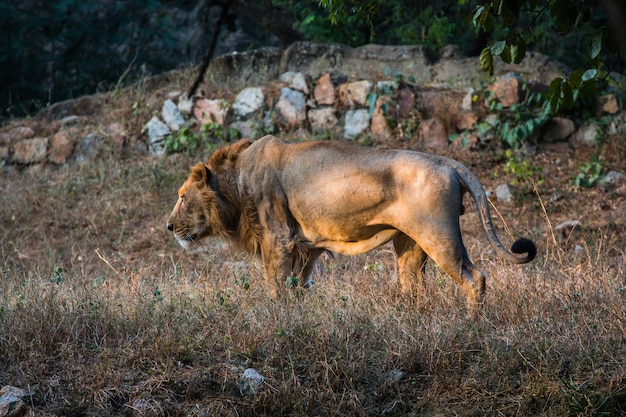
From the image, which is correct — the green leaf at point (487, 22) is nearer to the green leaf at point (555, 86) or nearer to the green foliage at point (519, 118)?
the green leaf at point (555, 86)

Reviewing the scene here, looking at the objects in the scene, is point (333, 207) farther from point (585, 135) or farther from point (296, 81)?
point (296, 81)

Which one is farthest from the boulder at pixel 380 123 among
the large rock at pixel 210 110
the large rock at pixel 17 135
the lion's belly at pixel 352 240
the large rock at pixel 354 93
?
the large rock at pixel 17 135

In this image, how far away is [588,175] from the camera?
10172mm

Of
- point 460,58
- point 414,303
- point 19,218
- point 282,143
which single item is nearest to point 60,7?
point 19,218

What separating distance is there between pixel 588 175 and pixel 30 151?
7.75 metres

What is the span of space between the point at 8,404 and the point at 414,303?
111 inches

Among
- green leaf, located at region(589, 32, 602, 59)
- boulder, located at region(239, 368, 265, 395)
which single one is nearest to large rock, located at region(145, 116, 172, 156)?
boulder, located at region(239, 368, 265, 395)

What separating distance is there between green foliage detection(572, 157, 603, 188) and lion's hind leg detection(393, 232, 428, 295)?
4340 mm

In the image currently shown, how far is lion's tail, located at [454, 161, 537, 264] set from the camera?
574 cm

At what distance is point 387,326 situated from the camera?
538 centimetres

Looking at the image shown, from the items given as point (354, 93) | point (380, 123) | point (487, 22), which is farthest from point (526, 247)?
point (354, 93)

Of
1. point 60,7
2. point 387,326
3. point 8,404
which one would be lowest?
point 60,7

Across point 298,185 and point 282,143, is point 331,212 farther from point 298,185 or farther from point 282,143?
point 282,143

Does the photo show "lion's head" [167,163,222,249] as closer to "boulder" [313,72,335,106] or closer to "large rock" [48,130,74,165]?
"boulder" [313,72,335,106]
